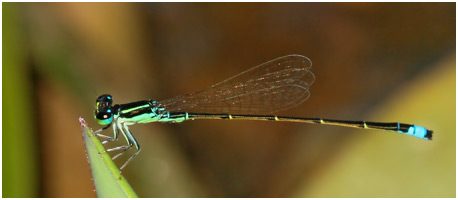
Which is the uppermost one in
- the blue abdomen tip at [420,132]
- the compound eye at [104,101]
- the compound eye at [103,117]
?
the compound eye at [104,101]

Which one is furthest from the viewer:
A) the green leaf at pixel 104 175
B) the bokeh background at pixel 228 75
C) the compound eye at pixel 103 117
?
the bokeh background at pixel 228 75

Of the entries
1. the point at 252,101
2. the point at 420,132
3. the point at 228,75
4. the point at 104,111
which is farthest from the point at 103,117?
the point at 420,132

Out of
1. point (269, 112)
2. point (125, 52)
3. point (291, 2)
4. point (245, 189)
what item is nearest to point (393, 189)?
point (269, 112)

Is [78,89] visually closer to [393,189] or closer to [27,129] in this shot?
[27,129]

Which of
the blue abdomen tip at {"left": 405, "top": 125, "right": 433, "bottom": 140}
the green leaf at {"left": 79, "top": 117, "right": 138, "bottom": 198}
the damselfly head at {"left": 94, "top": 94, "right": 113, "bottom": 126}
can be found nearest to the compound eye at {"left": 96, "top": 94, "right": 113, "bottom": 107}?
the damselfly head at {"left": 94, "top": 94, "right": 113, "bottom": 126}

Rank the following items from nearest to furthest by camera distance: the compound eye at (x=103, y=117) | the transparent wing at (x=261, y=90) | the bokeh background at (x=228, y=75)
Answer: the compound eye at (x=103, y=117) < the bokeh background at (x=228, y=75) < the transparent wing at (x=261, y=90)

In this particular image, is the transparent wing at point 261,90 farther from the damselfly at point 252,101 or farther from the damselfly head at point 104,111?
the damselfly head at point 104,111

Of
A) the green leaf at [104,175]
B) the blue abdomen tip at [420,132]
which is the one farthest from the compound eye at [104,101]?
the blue abdomen tip at [420,132]

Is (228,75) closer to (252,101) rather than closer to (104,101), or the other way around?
(252,101)
